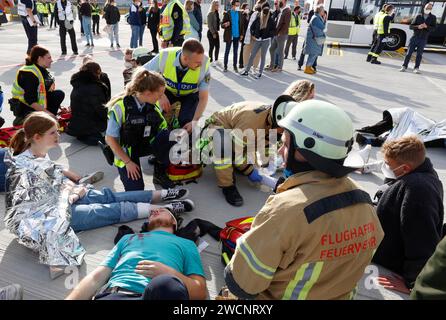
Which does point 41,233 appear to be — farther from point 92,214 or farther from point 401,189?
point 401,189

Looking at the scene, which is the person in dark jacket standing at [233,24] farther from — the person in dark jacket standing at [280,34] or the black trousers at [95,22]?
the black trousers at [95,22]

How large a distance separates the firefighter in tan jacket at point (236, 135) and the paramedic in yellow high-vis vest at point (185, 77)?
0.61 meters

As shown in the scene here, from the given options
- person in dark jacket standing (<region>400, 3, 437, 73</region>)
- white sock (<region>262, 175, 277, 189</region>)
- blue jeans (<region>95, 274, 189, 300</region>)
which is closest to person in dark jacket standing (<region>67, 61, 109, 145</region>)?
white sock (<region>262, 175, 277, 189</region>)

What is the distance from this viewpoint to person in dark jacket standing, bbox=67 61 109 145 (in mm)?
4539

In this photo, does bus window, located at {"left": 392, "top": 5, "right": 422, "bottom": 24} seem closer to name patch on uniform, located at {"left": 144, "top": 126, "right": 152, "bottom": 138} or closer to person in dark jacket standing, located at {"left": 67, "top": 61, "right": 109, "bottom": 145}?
person in dark jacket standing, located at {"left": 67, "top": 61, "right": 109, "bottom": 145}

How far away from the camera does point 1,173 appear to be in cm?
332

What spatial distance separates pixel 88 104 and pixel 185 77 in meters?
1.44

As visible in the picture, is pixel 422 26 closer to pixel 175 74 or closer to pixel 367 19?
pixel 367 19

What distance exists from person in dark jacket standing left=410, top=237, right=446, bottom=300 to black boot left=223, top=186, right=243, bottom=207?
2.18 metres

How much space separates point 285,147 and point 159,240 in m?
1.17

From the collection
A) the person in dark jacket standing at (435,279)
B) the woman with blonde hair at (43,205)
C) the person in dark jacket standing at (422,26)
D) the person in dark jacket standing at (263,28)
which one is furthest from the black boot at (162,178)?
the person in dark jacket standing at (422,26)

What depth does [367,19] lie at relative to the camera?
14422 mm

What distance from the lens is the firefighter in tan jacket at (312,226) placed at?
55.8 inches

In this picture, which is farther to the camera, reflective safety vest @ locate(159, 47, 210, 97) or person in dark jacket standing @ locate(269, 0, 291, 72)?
person in dark jacket standing @ locate(269, 0, 291, 72)
